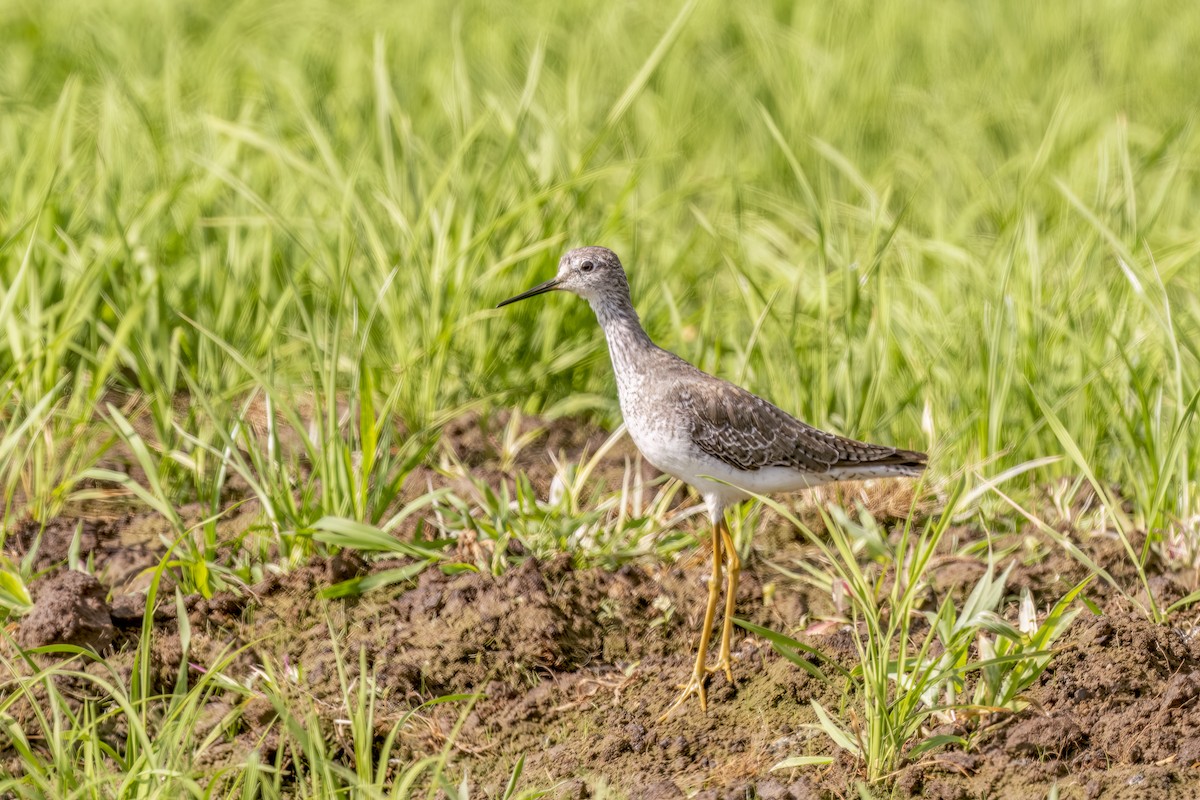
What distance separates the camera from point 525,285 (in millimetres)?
5922

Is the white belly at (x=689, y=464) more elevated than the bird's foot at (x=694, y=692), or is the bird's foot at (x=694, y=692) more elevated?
the white belly at (x=689, y=464)

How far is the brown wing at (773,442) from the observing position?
15.3ft

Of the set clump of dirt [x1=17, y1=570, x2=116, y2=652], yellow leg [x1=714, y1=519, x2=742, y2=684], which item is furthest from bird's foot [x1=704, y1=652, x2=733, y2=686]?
clump of dirt [x1=17, y1=570, x2=116, y2=652]

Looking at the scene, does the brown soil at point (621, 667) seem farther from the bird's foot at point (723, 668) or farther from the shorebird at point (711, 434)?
the shorebird at point (711, 434)

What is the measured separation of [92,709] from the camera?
11.8 feet

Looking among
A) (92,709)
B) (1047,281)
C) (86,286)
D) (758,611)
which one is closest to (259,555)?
(92,709)

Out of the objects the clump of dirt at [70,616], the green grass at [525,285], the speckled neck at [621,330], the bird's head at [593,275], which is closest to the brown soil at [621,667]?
the clump of dirt at [70,616]

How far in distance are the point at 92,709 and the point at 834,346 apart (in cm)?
334

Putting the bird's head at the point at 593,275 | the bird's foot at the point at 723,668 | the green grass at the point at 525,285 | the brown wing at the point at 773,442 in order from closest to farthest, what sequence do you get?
the bird's foot at the point at 723,668 < the brown wing at the point at 773,442 < the green grass at the point at 525,285 < the bird's head at the point at 593,275

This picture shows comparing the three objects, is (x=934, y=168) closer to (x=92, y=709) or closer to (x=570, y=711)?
(x=570, y=711)

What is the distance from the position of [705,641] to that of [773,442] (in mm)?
814

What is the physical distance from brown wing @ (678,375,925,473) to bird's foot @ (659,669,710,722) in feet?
2.59

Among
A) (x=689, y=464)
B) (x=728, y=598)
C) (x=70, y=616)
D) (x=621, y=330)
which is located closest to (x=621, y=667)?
(x=728, y=598)

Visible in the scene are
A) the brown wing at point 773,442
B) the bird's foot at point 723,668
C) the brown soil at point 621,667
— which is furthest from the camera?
the brown wing at point 773,442
